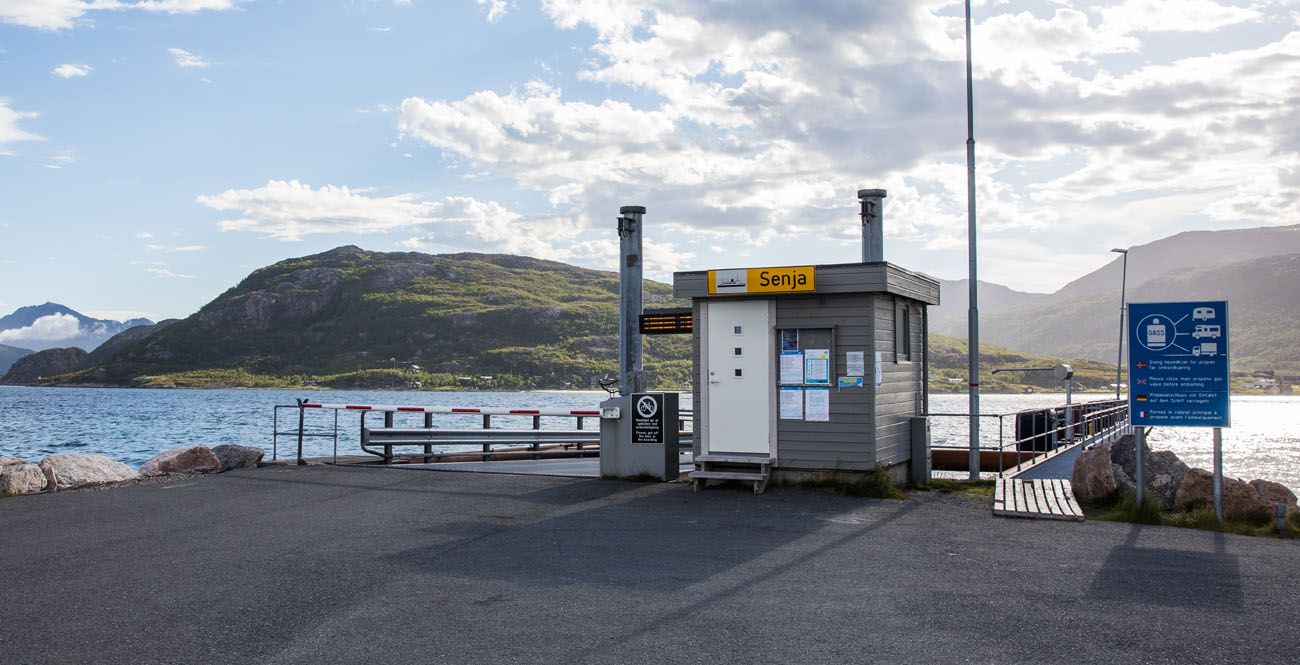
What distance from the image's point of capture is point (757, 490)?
14.0m

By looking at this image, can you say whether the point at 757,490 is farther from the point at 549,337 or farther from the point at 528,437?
the point at 549,337

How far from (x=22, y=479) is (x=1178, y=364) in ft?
48.4

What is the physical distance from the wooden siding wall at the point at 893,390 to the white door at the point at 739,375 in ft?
4.86

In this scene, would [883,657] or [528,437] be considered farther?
[528,437]

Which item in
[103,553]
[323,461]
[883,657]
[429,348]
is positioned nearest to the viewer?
[883,657]

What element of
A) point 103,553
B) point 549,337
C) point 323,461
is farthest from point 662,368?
point 103,553

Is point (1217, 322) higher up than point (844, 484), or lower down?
higher up

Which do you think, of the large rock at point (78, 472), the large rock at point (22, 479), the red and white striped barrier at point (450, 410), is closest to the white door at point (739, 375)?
the red and white striped barrier at point (450, 410)

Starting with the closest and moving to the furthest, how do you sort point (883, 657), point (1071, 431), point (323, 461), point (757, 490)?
point (883, 657) < point (757, 490) < point (323, 461) < point (1071, 431)

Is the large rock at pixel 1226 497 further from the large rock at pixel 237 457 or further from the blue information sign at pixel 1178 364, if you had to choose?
the large rock at pixel 237 457

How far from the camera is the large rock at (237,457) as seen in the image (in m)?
17.6

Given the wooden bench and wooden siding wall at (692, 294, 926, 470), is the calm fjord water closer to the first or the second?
the wooden bench

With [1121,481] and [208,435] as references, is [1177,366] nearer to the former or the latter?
[1121,481]

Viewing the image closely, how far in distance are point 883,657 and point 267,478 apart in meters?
12.1
